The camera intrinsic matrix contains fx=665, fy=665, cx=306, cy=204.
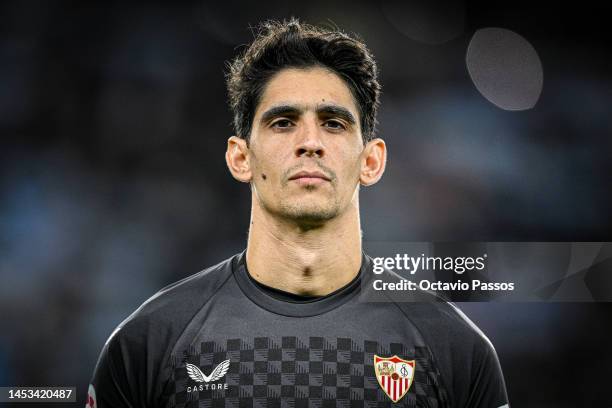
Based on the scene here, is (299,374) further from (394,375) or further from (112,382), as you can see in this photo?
(112,382)

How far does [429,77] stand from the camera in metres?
3.78

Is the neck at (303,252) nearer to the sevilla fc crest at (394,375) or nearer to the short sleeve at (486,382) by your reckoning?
the sevilla fc crest at (394,375)

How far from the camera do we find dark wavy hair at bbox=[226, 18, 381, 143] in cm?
308

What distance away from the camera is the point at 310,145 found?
9.39 ft

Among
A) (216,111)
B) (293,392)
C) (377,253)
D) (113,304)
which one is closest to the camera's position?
(293,392)

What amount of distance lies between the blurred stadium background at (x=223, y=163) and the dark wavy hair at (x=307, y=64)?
1.90ft

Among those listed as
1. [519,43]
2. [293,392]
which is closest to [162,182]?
[293,392]

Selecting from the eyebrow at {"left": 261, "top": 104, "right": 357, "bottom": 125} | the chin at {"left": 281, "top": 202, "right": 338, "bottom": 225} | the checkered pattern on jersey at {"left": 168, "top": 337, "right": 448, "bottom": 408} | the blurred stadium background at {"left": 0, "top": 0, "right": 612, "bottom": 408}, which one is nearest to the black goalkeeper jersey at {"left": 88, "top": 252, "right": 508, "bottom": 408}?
the checkered pattern on jersey at {"left": 168, "top": 337, "right": 448, "bottom": 408}

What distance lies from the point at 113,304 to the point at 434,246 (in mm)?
1768

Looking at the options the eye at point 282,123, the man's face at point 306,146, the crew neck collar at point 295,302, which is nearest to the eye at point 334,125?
the man's face at point 306,146

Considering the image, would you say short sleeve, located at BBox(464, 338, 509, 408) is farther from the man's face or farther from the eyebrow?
the eyebrow

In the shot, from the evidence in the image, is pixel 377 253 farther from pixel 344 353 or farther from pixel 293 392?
pixel 293 392

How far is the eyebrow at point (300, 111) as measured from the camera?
2961mm

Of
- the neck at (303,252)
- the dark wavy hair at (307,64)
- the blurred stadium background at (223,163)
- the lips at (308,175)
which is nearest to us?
the lips at (308,175)
